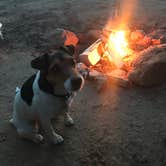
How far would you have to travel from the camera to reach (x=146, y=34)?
6379 millimetres

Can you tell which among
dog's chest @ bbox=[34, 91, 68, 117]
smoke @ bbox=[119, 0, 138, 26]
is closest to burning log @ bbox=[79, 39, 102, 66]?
smoke @ bbox=[119, 0, 138, 26]

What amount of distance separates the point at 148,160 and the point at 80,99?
162 cm

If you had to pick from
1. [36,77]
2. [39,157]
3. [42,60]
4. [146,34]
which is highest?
[42,60]

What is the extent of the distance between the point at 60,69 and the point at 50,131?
3.01 feet

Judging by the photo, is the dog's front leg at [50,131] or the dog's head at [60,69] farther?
the dog's front leg at [50,131]

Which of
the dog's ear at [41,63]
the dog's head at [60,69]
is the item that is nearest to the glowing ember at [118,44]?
the dog's head at [60,69]

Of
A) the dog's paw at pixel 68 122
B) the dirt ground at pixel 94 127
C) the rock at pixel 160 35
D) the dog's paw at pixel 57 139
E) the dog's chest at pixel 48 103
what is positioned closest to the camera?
the dog's chest at pixel 48 103

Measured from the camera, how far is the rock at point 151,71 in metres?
4.73

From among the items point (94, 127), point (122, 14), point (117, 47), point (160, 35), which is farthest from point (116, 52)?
point (122, 14)

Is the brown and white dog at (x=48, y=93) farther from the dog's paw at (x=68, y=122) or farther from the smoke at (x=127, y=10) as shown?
the smoke at (x=127, y=10)

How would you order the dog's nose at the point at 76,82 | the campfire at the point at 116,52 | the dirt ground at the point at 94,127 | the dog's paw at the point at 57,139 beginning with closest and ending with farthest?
A: 1. the dog's nose at the point at 76,82
2. the dirt ground at the point at 94,127
3. the dog's paw at the point at 57,139
4. the campfire at the point at 116,52

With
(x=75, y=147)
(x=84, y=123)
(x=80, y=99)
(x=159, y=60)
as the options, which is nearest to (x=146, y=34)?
(x=159, y=60)

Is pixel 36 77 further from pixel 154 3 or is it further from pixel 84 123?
pixel 154 3

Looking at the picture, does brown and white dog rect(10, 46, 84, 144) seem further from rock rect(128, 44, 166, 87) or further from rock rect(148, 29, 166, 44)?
rock rect(148, 29, 166, 44)
